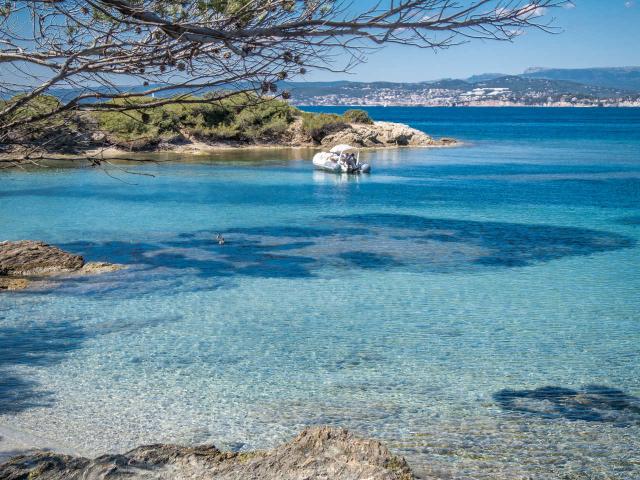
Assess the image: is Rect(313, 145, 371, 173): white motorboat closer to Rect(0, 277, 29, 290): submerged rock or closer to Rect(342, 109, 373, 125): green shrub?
Rect(342, 109, 373, 125): green shrub

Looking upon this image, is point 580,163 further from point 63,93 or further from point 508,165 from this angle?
point 63,93

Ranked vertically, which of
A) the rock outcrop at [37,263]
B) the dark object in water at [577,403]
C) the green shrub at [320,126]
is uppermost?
the green shrub at [320,126]

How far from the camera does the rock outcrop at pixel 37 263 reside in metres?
12.8

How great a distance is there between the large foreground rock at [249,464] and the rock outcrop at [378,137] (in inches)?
1588

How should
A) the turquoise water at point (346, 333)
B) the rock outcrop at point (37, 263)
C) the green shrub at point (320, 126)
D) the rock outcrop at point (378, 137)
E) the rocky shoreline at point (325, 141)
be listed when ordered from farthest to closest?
the green shrub at point (320, 126), the rock outcrop at point (378, 137), the rocky shoreline at point (325, 141), the rock outcrop at point (37, 263), the turquoise water at point (346, 333)

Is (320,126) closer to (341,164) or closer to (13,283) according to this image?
(341,164)

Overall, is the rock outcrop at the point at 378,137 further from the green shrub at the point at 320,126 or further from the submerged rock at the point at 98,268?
the submerged rock at the point at 98,268

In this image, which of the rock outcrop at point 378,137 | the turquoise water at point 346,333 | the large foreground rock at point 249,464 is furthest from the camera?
the rock outcrop at point 378,137

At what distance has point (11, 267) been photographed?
12844 mm

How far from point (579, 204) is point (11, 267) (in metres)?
17.1

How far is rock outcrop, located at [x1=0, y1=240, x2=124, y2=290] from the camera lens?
Result: 1283 centimetres

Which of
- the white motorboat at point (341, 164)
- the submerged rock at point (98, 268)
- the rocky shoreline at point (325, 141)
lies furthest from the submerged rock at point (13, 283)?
the rocky shoreline at point (325, 141)

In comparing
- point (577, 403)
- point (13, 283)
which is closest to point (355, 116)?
point (13, 283)

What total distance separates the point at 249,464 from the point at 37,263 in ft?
31.6
